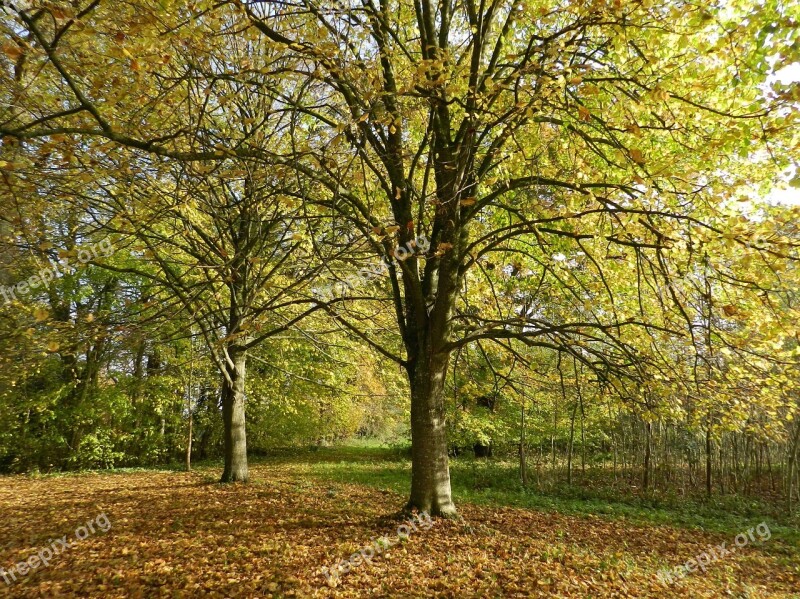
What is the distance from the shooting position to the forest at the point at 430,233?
396 centimetres

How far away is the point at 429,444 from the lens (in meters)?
5.70

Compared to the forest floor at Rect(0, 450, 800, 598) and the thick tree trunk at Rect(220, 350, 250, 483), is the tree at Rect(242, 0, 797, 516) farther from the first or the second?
the thick tree trunk at Rect(220, 350, 250, 483)

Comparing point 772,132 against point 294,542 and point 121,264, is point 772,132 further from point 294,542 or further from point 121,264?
point 121,264

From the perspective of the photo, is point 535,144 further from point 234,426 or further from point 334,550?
point 234,426

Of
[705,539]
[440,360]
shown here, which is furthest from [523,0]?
[705,539]

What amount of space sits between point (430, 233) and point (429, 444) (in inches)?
123

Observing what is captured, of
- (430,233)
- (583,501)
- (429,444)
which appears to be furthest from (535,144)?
(583,501)

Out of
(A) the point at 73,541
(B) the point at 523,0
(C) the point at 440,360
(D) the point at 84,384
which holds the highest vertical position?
(B) the point at 523,0

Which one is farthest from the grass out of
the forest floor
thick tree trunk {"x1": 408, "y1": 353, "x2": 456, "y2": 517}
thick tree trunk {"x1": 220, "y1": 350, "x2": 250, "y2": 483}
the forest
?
thick tree trunk {"x1": 408, "y1": 353, "x2": 456, "y2": 517}

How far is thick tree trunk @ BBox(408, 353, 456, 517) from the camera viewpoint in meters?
5.69

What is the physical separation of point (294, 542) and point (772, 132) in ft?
20.5

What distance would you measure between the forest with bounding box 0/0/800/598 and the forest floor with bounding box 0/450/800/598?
0.18ft

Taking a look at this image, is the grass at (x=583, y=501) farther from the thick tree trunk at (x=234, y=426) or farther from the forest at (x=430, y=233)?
the thick tree trunk at (x=234, y=426)

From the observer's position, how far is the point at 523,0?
519 cm
